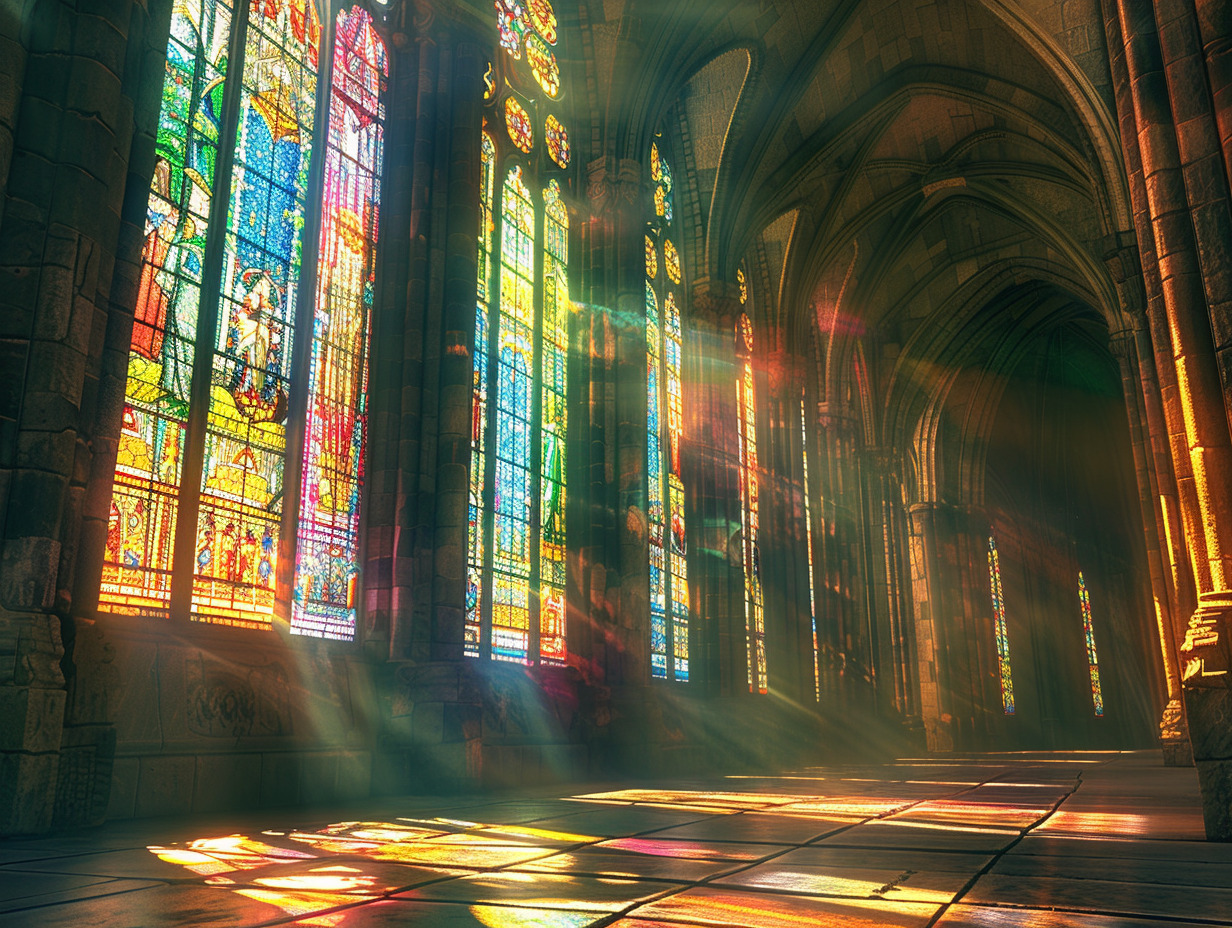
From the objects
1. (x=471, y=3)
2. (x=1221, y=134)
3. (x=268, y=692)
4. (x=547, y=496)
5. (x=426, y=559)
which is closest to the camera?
(x=1221, y=134)

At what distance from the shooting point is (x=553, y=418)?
1373 cm

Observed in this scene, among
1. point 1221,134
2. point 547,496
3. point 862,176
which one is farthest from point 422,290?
point 862,176

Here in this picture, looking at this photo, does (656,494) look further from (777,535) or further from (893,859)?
(893,859)

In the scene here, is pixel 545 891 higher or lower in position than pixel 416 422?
lower

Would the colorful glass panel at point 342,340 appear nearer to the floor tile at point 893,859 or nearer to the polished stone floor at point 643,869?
the polished stone floor at point 643,869

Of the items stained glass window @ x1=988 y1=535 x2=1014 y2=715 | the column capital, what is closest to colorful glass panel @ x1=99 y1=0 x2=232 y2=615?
the column capital

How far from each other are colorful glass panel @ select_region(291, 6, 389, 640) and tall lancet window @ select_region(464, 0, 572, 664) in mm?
1752

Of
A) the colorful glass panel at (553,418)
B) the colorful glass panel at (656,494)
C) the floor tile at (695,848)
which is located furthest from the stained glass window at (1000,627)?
the floor tile at (695,848)

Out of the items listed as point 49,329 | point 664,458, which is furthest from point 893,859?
point 664,458

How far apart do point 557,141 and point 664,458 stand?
17.2 feet

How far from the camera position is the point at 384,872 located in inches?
158

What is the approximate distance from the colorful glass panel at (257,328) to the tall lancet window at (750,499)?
10486 mm

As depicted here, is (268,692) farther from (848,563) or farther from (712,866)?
(848,563)

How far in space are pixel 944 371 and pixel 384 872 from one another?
26054 millimetres
